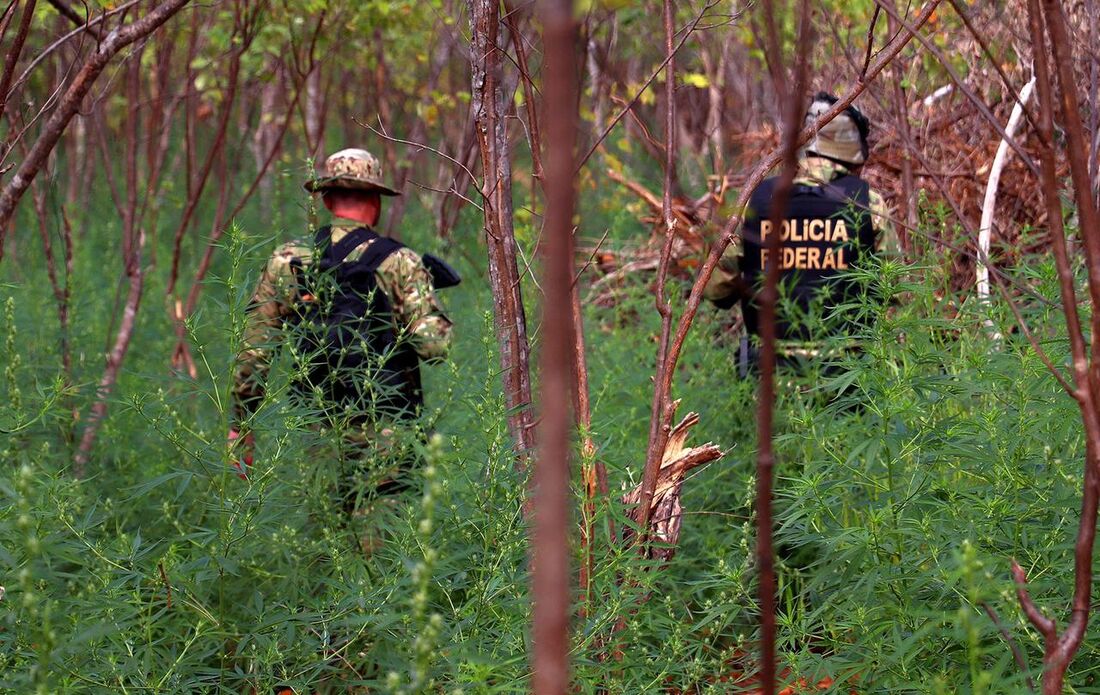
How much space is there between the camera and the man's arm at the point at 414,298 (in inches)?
157

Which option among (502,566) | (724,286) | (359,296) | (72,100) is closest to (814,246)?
(724,286)

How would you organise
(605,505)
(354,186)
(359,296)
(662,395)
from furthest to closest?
(354,186)
(359,296)
(662,395)
(605,505)

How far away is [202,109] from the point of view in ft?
47.4

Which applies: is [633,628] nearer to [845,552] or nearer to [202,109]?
[845,552]

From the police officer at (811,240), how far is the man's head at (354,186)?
61.1 inches

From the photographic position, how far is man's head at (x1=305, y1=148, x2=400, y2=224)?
4.21 metres

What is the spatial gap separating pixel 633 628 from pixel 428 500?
104 centimetres

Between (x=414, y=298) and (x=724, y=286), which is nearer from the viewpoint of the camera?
(x=414, y=298)

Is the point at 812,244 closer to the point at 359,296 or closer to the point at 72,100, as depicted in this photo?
the point at 359,296

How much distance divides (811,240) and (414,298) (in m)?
1.81

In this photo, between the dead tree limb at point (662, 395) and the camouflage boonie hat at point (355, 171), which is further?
the camouflage boonie hat at point (355, 171)

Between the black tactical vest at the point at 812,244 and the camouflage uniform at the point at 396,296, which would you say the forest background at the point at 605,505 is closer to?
the camouflage uniform at the point at 396,296

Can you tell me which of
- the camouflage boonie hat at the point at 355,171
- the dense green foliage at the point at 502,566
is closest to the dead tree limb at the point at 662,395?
the dense green foliage at the point at 502,566

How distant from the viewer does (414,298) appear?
4121 millimetres
